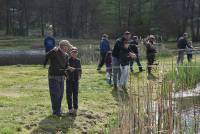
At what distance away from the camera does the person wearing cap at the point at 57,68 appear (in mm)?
11953

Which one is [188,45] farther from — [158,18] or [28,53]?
[158,18]

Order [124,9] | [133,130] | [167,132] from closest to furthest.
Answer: [167,132], [133,130], [124,9]

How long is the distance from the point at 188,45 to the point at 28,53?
Answer: 13.9 m

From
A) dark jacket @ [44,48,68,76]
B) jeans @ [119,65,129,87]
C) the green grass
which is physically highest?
dark jacket @ [44,48,68,76]

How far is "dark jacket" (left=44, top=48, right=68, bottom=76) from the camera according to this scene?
1197 centimetres

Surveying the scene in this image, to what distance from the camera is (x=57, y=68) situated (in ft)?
39.6

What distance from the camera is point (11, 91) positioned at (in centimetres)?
1702

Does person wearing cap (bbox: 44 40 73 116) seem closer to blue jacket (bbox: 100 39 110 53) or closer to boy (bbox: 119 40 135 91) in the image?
boy (bbox: 119 40 135 91)

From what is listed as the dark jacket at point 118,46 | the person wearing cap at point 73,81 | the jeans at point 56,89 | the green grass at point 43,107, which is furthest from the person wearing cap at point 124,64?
the jeans at point 56,89

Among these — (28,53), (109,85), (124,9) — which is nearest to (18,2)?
(124,9)

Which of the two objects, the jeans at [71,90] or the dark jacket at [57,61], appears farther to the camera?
the jeans at [71,90]

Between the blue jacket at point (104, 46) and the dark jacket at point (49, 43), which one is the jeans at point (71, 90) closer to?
the dark jacket at point (49, 43)

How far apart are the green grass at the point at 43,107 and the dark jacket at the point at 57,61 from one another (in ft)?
3.48

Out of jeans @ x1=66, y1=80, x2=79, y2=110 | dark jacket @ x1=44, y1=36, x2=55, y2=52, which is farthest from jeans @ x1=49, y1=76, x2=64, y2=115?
dark jacket @ x1=44, y1=36, x2=55, y2=52
